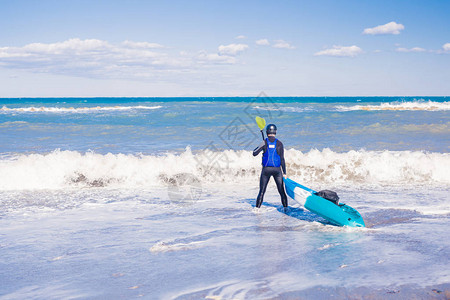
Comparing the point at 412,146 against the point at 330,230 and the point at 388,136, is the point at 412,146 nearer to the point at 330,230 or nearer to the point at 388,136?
the point at 388,136

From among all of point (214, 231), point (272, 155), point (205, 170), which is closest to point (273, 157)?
point (272, 155)

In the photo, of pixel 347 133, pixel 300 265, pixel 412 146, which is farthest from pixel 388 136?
pixel 300 265

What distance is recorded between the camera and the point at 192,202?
30.7ft

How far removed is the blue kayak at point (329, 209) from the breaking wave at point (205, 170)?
14.9 ft

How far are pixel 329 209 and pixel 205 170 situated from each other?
21.9 ft

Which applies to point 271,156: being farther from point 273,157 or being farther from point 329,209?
point 329,209

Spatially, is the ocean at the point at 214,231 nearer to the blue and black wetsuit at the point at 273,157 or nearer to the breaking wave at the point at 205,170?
the breaking wave at the point at 205,170

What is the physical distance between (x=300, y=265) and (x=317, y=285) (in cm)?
66

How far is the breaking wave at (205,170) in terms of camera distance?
11.8 metres

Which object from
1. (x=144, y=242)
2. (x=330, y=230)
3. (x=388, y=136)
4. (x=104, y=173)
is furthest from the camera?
(x=388, y=136)

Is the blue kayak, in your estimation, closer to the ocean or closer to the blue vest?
the ocean

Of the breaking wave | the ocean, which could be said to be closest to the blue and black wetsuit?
the ocean

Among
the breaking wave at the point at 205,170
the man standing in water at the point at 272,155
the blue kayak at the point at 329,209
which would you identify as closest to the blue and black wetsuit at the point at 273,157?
the man standing in water at the point at 272,155

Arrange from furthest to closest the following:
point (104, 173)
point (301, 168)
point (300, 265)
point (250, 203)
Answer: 1. point (301, 168)
2. point (104, 173)
3. point (250, 203)
4. point (300, 265)
